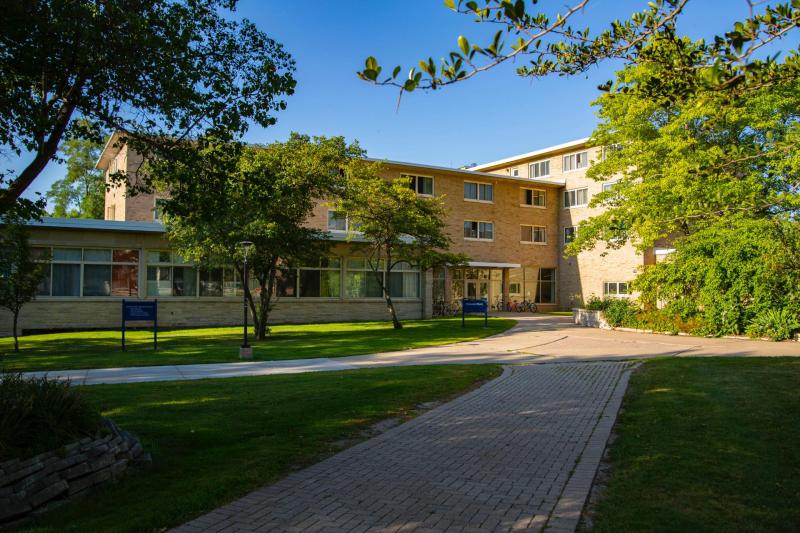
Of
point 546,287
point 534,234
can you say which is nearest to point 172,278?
point 534,234

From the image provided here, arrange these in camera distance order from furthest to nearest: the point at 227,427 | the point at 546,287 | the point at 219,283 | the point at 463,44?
1. the point at 546,287
2. the point at 219,283
3. the point at 227,427
4. the point at 463,44

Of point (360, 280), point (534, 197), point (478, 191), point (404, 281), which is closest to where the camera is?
point (360, 280)

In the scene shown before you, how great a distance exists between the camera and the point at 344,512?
15.6 feet

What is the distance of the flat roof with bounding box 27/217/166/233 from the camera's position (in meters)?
24.5

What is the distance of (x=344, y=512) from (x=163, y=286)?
80.4 ft

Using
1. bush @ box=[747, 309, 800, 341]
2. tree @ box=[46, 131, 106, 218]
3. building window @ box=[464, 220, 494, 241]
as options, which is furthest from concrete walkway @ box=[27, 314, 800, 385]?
tree @ box=[46, 131, 106, 218]

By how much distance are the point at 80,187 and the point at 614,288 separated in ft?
156

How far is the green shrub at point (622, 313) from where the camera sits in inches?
963

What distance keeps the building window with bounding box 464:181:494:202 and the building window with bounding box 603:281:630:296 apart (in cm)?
944

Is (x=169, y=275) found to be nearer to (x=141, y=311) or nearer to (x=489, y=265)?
(x=141, y=311)

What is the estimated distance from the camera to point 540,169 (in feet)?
147

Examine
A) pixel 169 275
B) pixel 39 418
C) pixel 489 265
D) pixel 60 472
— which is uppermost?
pixel 489 265

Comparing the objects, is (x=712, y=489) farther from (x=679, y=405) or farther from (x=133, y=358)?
(x=133, y=358)

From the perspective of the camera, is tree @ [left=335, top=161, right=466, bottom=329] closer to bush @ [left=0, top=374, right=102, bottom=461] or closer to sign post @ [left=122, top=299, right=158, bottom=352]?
sign post @ [left=122, top=299, right=158, bottom=352]
